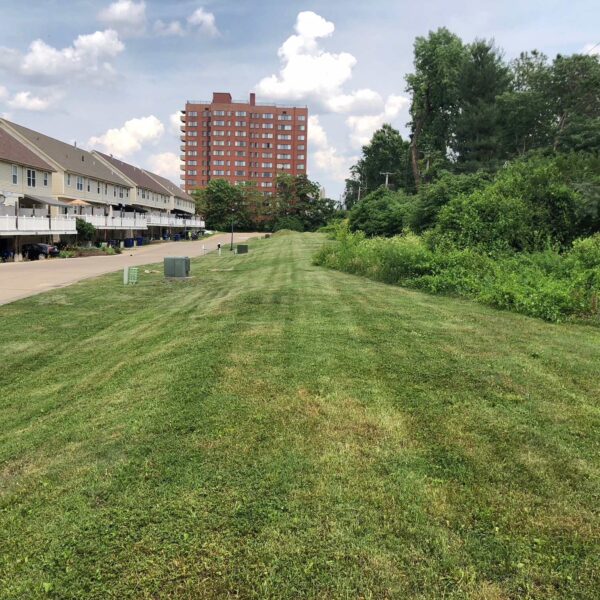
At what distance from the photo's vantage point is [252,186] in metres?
116

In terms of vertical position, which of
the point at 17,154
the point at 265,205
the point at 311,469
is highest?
the point at 265,205

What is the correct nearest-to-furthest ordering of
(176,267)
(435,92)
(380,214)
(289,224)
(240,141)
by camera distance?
(176,267) < (380,214) < (435,92) < (289,224) < (240,141)

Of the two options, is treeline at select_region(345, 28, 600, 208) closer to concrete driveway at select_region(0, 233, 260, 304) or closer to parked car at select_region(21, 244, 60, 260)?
concrete driveway at select_region(0, 233, 260, 304)

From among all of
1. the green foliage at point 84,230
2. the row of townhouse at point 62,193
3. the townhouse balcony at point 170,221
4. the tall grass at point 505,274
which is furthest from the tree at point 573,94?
the townhouse balcony at point 170,221

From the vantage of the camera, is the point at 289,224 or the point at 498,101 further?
the point at 289,224

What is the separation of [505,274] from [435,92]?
A: 57.2m

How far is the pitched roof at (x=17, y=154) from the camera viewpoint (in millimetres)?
36844

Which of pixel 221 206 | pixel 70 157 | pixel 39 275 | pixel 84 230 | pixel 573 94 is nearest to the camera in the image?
pixel 39 275

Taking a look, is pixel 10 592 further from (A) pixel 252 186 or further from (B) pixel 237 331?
(A) pixel 252 186

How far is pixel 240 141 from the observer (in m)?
150

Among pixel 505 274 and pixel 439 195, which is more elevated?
pixel 439 195

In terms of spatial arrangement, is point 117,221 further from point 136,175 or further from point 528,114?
point 528,114

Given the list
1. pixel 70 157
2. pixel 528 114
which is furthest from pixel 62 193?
pixel 528 114

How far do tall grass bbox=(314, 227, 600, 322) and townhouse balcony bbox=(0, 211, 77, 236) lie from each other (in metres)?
22.3
